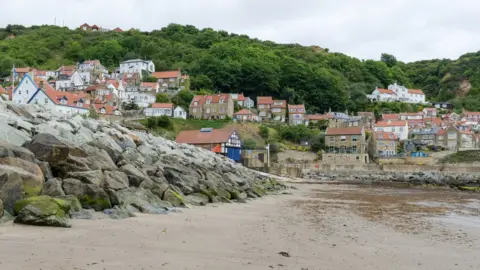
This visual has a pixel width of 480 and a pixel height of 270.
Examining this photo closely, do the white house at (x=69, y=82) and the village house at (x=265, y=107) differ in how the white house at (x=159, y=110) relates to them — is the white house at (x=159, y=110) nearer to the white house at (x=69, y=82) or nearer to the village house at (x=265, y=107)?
the village house at (x=265, y=107)

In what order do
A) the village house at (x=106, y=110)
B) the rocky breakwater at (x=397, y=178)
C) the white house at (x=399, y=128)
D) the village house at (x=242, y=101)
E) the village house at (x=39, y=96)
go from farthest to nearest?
the village house at (x=242, y=101), the white house at (x=399, y=128), the village house at (x=106, y=110), the village house at (x=39, y=96), the rocky breakwater at (x=397, y=178)

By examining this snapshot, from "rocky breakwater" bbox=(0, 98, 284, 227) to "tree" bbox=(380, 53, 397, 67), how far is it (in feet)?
537

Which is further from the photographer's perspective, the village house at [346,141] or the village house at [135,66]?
the village house at [135,66]

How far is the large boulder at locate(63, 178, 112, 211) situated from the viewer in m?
11.3

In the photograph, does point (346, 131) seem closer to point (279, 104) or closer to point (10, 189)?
point (279, 104)

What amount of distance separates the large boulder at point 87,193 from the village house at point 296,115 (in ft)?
251

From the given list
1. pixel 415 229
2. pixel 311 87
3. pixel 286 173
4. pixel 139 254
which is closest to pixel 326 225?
pixel 415 229

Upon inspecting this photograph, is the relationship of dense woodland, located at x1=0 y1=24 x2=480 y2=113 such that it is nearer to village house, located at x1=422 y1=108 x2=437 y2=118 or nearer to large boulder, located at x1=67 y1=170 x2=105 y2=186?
village house, located at x1=422 y1=108 x2=437 y2=118

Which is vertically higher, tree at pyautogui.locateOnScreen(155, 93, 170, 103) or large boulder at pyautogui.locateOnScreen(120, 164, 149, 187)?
tree at pyautogui.locateOnScreen(155, 93, 170, 103)

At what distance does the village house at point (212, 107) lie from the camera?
81250 millimetres

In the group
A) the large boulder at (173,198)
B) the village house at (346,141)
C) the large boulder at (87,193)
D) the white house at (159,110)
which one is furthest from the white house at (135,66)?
the large boulder at (87,193)

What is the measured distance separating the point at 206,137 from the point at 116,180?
44.9 m

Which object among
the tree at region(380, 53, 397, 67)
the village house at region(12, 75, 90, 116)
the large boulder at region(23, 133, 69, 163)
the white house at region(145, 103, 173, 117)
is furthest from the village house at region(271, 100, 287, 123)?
the tree at region(380, 53, 397, 67)

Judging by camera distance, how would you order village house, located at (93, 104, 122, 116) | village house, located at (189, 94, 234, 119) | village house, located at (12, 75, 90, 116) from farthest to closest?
village house, located at (189, 94, 234, 119) < village house, located at (93, 104, 122, 116) < village house, located at (12, 75, 90, 116)
